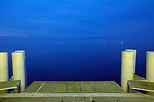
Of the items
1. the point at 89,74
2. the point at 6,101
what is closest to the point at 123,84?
the point at 6,101

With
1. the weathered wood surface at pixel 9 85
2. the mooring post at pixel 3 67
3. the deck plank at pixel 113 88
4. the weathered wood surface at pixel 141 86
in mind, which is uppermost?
the mooring post at pixel 3 67

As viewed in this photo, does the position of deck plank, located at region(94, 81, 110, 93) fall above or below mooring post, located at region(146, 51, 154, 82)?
below

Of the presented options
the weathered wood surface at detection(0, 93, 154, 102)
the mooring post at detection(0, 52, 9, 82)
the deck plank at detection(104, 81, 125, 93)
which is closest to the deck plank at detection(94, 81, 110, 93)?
the deck plank at detection(104, 81, 125, 93)

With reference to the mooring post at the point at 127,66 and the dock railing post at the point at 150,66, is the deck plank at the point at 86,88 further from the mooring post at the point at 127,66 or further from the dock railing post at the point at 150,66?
the dock railing post at the point at 150,66

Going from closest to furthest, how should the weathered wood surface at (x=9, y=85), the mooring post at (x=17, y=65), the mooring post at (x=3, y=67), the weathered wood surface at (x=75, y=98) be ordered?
the weathered wood surface at (x=75, y=98), the weathered wood surface at (x=9, y=85), the mooring post at (x=3, y=67), the mooring post at (x=17, y=65)

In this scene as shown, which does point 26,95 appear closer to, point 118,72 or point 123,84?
point 123,84

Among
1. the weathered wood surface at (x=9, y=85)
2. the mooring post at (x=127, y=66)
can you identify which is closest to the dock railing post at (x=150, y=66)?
the mooring post at (x=127, y=66)

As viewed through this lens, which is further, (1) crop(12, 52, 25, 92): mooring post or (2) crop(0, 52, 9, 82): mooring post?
(1) crop(12, 52, 25, 92): mooring post

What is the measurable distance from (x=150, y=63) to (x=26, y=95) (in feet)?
14.9

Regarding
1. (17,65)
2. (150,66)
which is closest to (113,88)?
(150,66)

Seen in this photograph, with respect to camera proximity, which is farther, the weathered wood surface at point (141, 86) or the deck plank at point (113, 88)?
the deck plank at point (113, 88)

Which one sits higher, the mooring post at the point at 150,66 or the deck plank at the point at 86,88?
the mooring post at the point at 150,66

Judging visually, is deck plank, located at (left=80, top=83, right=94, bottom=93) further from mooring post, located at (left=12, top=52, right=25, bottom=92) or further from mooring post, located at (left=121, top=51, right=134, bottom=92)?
mooring post, located at (left=12, top=52, right=25, bottom=92)

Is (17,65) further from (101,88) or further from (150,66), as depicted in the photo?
(150,66)
